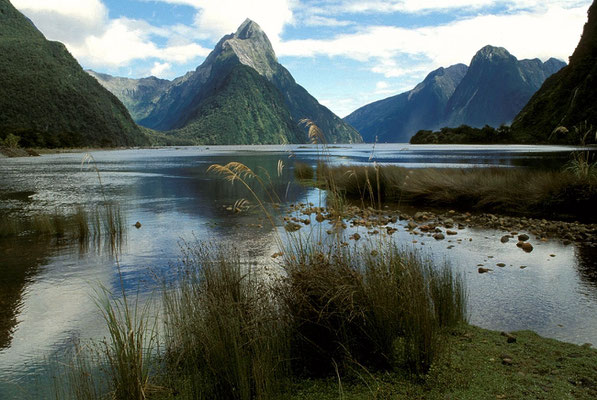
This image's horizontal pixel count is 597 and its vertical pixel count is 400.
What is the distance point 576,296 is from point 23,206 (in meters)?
20.2

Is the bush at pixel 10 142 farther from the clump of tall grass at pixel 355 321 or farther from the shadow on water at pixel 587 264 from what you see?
the shadow on water at pixel 587 264

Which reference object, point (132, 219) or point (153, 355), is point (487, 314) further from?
point (132, 219)

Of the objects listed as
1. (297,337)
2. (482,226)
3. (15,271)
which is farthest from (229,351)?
(482,226)

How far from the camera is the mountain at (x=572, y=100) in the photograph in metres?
70.9

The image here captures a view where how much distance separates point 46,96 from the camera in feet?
371

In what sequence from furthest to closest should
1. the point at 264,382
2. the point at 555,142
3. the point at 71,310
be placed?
the point at 555,142, the point at 71,310, the point at 264,382

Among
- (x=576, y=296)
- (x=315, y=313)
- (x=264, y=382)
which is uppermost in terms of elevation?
(x=315, y=313)

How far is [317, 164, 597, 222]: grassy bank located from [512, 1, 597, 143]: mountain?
5783cm

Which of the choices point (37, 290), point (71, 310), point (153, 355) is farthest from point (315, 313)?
point (37, 290)

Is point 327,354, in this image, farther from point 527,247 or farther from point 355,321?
point 527,247

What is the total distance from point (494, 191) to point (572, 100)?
74454 mm

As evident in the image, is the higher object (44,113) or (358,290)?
(44,113)

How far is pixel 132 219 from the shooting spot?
1523cm

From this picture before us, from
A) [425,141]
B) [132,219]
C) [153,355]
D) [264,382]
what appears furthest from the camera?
[425,141]
